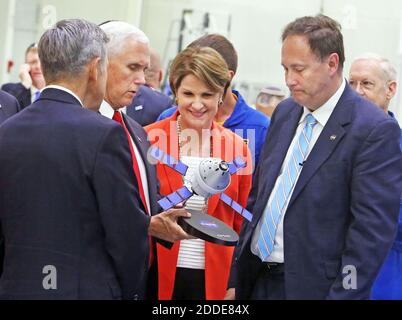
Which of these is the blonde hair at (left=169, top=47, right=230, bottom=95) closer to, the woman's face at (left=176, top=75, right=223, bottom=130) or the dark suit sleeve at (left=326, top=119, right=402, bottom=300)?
the woman's face at (left=176, top=75, right=223, bottom=130)

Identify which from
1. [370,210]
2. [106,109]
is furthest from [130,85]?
[370,210]

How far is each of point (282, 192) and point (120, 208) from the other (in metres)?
0.79

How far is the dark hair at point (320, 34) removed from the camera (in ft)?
10.4

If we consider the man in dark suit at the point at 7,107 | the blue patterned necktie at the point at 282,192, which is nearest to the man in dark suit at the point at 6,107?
the man in dark suit at the point at 7,107

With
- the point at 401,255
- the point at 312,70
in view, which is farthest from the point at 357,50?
the point at 312,70

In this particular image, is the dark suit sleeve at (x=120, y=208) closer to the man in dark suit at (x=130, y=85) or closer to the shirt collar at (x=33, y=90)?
the man in dark suit at (x=130, y=85)

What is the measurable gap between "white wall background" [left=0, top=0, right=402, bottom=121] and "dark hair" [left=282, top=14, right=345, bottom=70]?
4.42 metres

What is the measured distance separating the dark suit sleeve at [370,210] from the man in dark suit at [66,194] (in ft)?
2.57

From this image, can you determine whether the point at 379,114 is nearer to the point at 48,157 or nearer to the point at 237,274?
the point at 237,274

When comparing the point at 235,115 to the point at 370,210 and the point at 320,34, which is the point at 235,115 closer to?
the point at 320,34

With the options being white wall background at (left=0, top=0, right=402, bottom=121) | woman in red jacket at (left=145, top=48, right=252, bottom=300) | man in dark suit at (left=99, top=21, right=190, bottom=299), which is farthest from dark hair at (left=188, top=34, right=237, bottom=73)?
white wall background at (left=0, top=0, right=402, bottom=121)

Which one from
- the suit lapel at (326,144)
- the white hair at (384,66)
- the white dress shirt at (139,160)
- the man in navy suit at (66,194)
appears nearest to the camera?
the man in navy suit at (66,194)

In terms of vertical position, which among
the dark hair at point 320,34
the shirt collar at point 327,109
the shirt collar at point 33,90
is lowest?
the shirt collar at point 33,90

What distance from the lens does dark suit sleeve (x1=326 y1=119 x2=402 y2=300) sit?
2.92 metres
